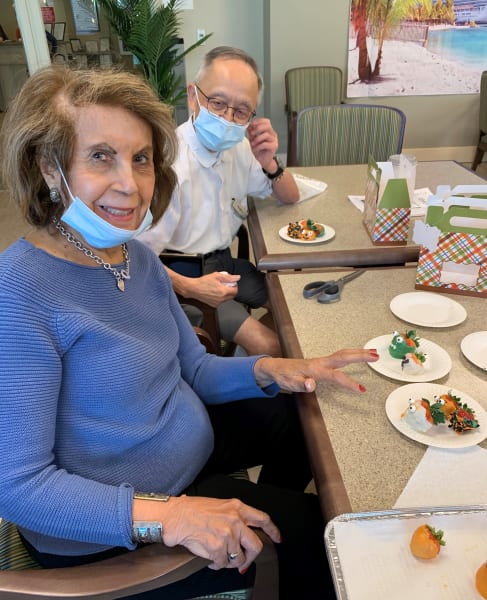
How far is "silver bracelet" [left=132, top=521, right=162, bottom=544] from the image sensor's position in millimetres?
739

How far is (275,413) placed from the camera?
1.23 meters

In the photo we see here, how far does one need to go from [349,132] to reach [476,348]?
1.75 m

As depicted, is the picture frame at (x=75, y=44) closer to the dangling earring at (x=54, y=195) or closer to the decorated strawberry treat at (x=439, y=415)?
the dangling earring at (x=54, y=195)

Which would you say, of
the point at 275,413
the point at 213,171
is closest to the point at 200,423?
the point at 275,413

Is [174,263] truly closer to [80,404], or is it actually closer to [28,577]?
[80,404]

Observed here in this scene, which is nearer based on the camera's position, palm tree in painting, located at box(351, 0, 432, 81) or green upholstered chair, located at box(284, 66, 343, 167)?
palm tree in painting, located at box(351, 0, 432, 81)

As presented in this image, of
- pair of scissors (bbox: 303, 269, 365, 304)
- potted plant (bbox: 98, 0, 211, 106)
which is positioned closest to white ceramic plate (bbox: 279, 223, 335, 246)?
pair of scissors (bbox: 303, 269, 365, 304)

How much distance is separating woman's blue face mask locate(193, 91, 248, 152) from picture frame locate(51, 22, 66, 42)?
3.46m

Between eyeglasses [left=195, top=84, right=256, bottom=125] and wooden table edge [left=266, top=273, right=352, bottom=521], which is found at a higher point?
eyeglasses [left=195, top=84, right=256, bottom=125]

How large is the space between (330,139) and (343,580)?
2258 mm

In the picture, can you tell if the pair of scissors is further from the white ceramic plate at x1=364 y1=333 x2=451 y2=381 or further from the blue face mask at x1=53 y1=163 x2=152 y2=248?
the blue face mask at x1=53 y1=163 x2=152 y2=248

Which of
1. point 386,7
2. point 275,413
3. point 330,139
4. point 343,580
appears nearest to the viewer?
point 343,580

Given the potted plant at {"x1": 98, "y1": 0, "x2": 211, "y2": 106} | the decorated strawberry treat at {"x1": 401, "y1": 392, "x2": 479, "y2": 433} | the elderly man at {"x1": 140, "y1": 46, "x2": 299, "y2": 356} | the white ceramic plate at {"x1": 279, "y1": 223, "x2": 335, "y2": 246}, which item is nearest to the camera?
the decorated strawberry treat at {"x1": 401, "y1": 392, "x2": 479, "y2": 433}

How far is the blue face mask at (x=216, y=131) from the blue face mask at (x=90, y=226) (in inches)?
34.6
